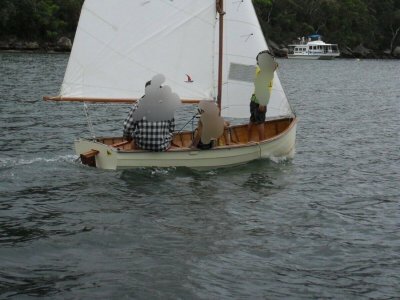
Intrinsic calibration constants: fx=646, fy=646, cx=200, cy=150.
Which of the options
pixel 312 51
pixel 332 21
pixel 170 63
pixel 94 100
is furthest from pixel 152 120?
pixel 332 21

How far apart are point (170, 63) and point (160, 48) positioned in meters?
0.49

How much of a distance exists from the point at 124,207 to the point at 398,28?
461ft

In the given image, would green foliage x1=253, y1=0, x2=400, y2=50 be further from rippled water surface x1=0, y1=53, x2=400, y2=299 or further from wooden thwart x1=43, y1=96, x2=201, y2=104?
rippled water surface x1=0, y1=53, x2=400, y2=299

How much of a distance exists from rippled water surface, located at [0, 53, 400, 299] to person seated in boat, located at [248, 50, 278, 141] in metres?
1.35

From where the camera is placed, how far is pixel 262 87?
1797 centimetres

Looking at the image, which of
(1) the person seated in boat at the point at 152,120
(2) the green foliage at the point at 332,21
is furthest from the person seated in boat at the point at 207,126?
(2) the green foliage at the point at 332,21

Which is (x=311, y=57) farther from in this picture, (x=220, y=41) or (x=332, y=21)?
(x=220, y=41)

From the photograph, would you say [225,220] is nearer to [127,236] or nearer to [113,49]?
[127,236]

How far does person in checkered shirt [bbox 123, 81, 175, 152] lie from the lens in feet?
50.1

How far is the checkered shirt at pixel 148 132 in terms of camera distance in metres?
15.3

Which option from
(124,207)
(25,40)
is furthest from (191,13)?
(25,40)

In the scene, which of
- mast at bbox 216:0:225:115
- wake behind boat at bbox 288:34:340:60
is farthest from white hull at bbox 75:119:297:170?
wake behind boat at bbox 288:34:340:60

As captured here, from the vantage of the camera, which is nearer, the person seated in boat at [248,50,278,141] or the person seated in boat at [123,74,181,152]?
the person seated in boat at [123,74,181,152]

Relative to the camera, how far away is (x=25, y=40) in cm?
9619
